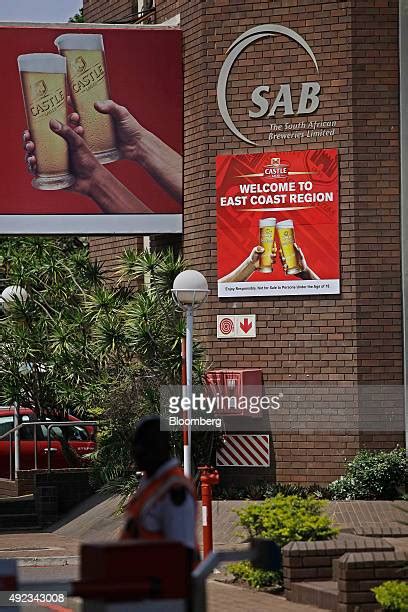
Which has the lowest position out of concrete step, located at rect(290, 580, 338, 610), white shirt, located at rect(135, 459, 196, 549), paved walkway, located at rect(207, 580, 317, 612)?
paved walkway, located at rect(207, 580, 317, 612)

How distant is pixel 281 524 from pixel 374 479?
7.29m

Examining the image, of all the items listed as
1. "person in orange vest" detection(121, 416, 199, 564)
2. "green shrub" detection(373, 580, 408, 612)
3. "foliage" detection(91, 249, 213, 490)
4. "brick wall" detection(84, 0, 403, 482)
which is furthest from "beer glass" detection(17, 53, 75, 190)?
"person in orange vest" detection(121, 416, 199, 564)

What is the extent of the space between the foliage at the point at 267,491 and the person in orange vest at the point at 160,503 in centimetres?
1403

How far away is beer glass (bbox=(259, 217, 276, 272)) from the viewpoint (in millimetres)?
22484

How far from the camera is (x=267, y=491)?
69.8 ft

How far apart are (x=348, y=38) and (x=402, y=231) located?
3.26 m

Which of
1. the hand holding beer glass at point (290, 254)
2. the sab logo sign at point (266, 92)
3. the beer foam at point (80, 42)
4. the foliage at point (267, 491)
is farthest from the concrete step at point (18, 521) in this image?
the beer foam at point (80, 42)

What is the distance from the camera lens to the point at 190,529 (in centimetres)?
683

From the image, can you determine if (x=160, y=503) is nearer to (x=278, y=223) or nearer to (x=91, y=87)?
(x=278, y=223)

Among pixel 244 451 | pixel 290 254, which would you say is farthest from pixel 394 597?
pixel 290 254

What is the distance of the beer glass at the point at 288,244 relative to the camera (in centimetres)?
2231

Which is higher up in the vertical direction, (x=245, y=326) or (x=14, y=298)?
(x=14, y=298)

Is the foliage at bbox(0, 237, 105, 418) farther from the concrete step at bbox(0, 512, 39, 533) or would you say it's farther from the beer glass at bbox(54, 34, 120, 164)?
the beer glass at bbox(54, 34, 120, 164)

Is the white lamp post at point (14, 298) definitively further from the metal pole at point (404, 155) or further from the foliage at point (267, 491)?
the metal pole at point (404, 155)
